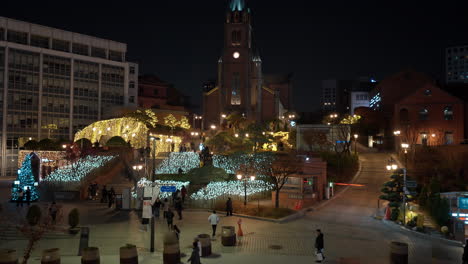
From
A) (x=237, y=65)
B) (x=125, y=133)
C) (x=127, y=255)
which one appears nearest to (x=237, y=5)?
(x=237, y=65)

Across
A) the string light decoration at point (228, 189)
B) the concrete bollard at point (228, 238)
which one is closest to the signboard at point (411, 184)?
the concrete bollard at point (228, 238)

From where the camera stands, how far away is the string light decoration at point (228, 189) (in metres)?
29.8

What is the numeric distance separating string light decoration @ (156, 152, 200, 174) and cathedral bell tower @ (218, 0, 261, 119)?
35.6m

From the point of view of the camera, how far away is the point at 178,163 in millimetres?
44094

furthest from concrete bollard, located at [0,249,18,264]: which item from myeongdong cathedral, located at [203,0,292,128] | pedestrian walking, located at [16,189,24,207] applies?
myeongdong cathedral, located at [203,0,292,128]

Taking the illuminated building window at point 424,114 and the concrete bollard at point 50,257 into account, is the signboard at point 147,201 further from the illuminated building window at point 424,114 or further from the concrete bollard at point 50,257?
the illuminated building window at point 424,114

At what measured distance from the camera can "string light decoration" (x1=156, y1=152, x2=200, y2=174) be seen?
143 ft

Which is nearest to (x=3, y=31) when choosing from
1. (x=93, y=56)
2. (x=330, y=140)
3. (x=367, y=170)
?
(x=93, y=56)

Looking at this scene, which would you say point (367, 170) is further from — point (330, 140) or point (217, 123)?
point (217, 123)

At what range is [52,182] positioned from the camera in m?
34.9

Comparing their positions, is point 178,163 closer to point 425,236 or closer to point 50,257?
point 425,236

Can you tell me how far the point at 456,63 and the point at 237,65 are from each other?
14951 centimetres

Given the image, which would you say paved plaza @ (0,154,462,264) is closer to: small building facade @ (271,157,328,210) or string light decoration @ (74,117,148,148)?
small building facade @ (271,157,328,210)

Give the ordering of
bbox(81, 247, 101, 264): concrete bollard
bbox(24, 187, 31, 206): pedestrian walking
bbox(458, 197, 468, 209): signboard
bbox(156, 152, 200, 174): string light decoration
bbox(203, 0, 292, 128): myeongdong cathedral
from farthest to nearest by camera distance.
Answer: bbox(203, 0, 292, 128): myeongdong cathedral, bbox(156, 152, 200, 174): string light decoration, bbox(24, 187, 31, 206): pedestrian walking, bbox(458, 197, 468, 209): signboard, bbox(81, 247, 101, 264): concrete bollard
